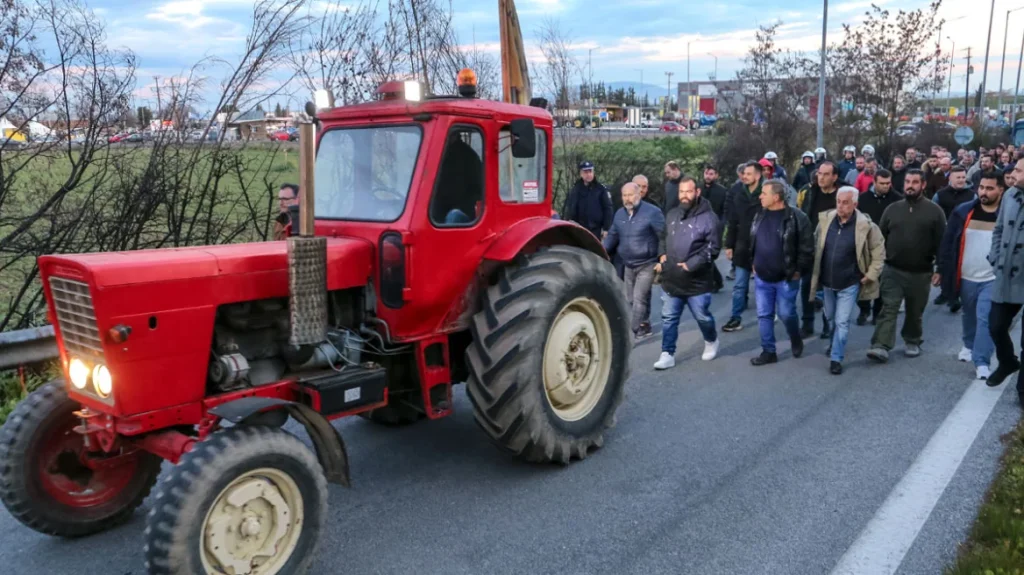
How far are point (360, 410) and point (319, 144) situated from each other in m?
1.69

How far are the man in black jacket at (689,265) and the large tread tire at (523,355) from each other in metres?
2.52

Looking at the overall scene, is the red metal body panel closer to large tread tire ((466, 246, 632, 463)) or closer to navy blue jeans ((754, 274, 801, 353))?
large tread tire ((466, 246, 632, 463))

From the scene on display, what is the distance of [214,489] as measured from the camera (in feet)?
10.8

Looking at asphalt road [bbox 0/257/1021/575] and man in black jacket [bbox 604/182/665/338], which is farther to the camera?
man in black jacket [bbox 604/182/665/338]

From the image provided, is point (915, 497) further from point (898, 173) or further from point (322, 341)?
point (898, 173)

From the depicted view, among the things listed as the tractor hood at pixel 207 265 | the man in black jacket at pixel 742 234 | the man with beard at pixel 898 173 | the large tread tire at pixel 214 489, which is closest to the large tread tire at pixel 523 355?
the tractor hood at pixel 207 265

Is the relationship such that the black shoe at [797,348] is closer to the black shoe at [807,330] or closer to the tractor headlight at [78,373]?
the black shoe at [807,330]

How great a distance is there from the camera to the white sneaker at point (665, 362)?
7355mm

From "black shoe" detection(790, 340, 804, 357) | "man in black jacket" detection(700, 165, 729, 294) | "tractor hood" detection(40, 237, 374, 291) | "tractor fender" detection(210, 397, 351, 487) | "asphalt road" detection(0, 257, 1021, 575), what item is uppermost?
"tractor hood" detection(40, 237, 374, 291)

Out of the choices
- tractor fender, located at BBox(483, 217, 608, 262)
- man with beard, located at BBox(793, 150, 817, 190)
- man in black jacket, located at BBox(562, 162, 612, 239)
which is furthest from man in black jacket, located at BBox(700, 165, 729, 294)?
tractor fender, located at BBox(483, 217, 608, 262)

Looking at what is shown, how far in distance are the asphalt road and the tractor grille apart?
3.52ft

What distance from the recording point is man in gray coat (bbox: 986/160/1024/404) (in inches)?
239

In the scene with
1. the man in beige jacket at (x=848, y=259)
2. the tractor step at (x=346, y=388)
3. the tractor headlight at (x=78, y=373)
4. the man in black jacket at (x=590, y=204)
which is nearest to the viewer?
the tractor headlight at (x=78, y=373)

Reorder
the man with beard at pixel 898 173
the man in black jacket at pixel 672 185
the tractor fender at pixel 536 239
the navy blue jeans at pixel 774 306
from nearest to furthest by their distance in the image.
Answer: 1. the tractor fender at pixel 536 239
2. the navy blue jeans at pixel 774 306
3. the man in black jacket at pixel 672 185
4. the man with beard at pixel 898 173
